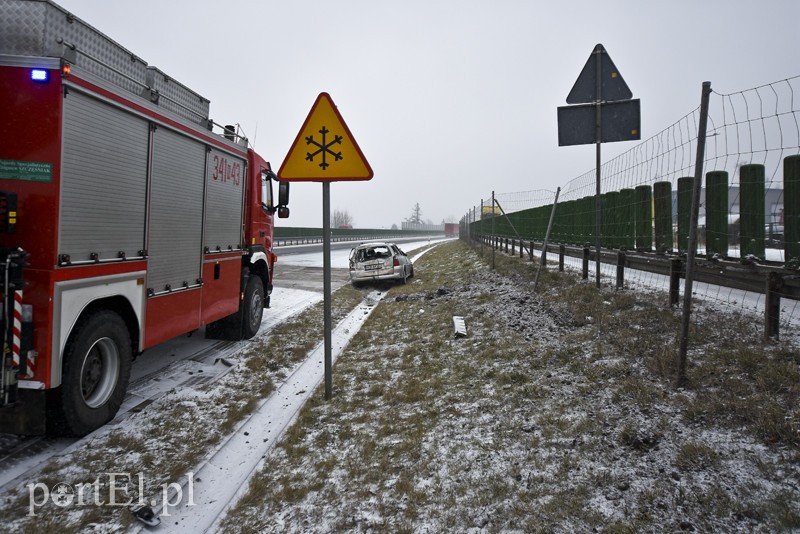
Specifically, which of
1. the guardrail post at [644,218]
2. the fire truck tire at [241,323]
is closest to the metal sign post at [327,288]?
the fire truck tire at [241,323]

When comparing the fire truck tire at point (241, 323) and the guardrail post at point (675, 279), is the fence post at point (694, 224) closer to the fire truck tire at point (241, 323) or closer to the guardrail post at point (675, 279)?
the guardrail post at point (675, 279)

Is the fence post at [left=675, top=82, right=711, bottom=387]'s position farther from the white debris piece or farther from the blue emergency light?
the blue emergency light

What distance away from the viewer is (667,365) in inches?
143

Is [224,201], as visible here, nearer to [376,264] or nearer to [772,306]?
[772,306]

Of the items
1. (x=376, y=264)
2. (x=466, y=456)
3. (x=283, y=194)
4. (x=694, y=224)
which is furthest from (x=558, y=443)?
(x=376, y=264)

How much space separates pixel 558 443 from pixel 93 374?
12.6 ft

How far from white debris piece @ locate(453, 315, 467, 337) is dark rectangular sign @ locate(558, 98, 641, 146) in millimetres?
2881

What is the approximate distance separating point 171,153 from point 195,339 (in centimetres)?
342

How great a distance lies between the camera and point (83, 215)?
3.64 metres

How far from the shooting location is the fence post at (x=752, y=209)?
4488 millimetres

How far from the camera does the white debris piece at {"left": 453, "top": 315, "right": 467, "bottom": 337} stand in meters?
6.21

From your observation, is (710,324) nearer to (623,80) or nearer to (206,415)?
(623,80)

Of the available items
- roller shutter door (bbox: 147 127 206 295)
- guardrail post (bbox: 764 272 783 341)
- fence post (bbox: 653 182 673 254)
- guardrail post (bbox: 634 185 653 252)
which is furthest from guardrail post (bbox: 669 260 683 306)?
roller shutter door (bbox: 147 127 206 295)

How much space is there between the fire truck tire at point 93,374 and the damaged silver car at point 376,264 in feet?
31.4
